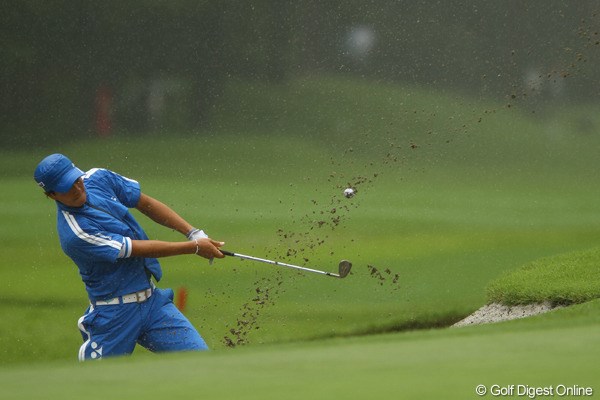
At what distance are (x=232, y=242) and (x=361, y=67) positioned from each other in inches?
80.4

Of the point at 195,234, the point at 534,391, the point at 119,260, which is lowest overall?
the point at 534,391

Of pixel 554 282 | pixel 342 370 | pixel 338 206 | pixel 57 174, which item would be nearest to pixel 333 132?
pixel 338 206

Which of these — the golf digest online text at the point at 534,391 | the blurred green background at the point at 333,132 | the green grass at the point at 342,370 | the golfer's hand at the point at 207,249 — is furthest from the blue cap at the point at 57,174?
the blurred green background at the point at 333,132

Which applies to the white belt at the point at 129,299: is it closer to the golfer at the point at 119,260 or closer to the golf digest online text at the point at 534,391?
the golfer at the point at 119,260

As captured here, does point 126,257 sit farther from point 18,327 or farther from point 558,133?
point 558,133

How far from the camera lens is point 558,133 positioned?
11.0 m

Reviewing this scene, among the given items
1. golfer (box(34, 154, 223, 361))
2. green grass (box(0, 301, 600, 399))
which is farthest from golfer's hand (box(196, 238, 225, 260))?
green grass (box(0, 301, 600, 399))

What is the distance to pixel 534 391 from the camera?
10.5ft

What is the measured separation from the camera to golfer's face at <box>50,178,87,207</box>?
5.78 metres

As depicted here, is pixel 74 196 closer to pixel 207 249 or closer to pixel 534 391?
pixel 207 249

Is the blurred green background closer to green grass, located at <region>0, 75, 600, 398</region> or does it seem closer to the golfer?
green grass, located at <region>0, 75, 600, 398</region>

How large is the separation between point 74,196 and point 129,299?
2.16 ft

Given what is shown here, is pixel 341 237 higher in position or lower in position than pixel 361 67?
lower

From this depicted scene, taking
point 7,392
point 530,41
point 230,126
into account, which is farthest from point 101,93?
point 7,392
